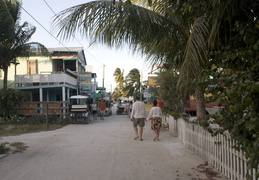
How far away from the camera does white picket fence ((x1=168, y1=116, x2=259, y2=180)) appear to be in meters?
4.35

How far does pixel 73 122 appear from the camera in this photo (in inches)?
704

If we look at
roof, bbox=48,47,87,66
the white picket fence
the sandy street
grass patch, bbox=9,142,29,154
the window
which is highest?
roof, bbox=48,47,87,66

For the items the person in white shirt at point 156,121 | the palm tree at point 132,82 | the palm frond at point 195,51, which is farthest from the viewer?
the palm tree at point 132,82

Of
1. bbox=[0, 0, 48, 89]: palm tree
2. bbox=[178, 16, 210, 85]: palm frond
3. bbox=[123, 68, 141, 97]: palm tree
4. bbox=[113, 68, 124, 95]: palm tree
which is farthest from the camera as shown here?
bbox=[113, 68, 124, 95]: palm tree

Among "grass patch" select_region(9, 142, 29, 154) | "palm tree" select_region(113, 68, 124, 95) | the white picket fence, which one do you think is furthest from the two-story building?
"palm tree" select_region(113, 68, 124, 95)

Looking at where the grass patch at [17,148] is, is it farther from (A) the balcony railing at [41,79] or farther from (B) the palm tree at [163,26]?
(A) the balcony railing at [41,79]

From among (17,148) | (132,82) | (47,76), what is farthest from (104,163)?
(132,82)

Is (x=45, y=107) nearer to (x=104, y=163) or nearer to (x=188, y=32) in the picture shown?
(x=104, y=163)

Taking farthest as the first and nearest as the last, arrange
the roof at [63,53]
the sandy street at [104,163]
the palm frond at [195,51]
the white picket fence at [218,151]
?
the roof at [63,53]
the sandy street at [104,163]
the palm frond at [195,51]
the white picket fence at [218,151]

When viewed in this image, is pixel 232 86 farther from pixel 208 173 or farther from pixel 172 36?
pixel 172 36

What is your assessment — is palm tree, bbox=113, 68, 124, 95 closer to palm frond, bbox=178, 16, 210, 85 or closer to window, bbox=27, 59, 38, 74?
window, bbox=27, 59, 38, 74

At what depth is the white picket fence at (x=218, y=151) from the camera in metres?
4.35

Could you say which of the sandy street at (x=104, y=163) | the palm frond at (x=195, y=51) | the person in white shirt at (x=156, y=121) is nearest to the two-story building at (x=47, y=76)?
the person in white shirt at (x=156, y=121)

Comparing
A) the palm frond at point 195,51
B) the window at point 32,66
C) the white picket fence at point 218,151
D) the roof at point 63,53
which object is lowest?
the white picket fence at point 218,151
